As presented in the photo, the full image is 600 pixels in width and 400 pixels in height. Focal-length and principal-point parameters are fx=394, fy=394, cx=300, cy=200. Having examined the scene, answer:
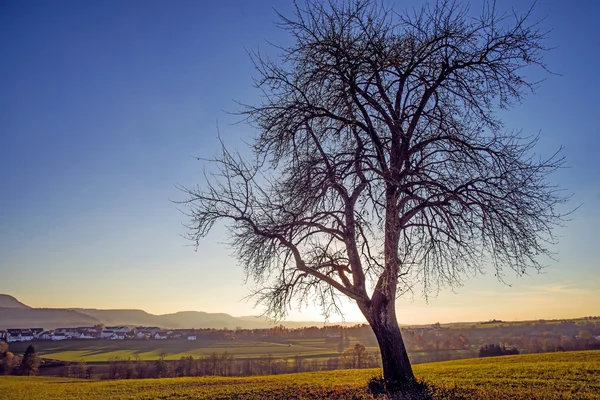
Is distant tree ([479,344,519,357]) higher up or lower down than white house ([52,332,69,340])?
higher up

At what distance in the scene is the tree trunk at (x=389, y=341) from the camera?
37.3 feet

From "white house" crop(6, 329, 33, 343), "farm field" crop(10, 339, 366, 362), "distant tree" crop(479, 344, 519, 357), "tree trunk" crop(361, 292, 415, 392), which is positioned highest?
"tree trunk" crop(361, 292, 415, 392)

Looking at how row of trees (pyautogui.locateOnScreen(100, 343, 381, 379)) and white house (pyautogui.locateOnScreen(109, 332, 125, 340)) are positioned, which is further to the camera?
white house (pyautogui.locateOnScreen(109, 332, 125, 340))

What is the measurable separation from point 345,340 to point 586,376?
89.4m

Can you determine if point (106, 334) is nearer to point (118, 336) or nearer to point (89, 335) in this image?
point (89, 335)

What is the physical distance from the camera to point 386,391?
35.1 feet

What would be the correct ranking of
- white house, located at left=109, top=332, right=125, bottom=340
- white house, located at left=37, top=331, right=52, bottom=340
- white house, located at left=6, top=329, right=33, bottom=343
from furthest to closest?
white house, located at left=109, top=332, right=125, bottom=340 < white house, located at left=37, top=331, right=52, bottom=340 < white house, located at left=6, top=329, right=33, bottom=343

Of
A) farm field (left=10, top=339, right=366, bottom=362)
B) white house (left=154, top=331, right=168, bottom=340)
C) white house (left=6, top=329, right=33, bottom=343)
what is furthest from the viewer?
white house (left=154, top=331, right=168, bottom=340)

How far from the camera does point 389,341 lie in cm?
1161

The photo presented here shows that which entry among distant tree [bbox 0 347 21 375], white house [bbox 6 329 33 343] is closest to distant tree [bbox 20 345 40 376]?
distant tree [bbox 0 347 21 375]

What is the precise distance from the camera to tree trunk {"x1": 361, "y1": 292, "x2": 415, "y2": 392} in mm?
11359

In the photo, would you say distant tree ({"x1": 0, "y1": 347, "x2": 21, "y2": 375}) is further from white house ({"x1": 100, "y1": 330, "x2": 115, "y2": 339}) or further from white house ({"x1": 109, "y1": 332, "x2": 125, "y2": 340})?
white house ({"x1": 100, "y1": 330, "x2": 115, "y2": 339})

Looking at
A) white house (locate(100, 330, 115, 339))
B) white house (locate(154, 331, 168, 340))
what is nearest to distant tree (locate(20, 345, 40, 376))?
white house (locate(154, 331, 168, 340))

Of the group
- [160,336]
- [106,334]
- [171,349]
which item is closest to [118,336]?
[106,334]
